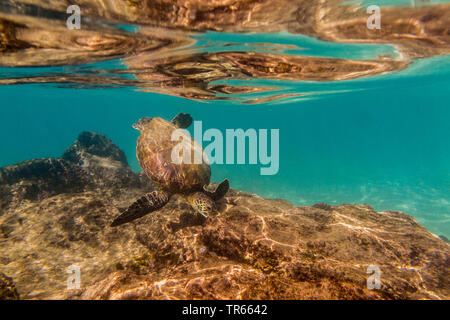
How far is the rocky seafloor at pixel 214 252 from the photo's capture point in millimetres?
3184

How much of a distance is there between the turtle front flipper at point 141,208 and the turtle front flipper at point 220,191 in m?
1.39

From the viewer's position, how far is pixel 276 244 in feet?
13.9

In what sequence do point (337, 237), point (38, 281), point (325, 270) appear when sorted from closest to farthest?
point (325, 270) < point (38, 281) < point (337, 237)

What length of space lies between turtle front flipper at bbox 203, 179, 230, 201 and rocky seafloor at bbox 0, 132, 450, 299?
31cm

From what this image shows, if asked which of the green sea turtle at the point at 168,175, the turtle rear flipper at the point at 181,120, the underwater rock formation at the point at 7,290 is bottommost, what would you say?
the underwater rock formation at the point at 7,290

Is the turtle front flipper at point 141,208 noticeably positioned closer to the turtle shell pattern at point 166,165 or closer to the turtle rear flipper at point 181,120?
the turtle shell pattern at point 166,165

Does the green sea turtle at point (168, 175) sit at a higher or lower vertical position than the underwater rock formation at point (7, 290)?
higher

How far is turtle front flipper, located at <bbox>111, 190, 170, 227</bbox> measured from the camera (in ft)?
16.8

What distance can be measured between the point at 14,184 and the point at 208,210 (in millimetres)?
7760

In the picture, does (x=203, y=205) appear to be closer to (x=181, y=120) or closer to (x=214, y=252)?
(x=214, y=252)

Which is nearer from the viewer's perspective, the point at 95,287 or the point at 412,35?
the point at 95,287

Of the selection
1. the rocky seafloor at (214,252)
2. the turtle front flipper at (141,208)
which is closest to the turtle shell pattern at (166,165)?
the turtle front flipper at (141,208)
